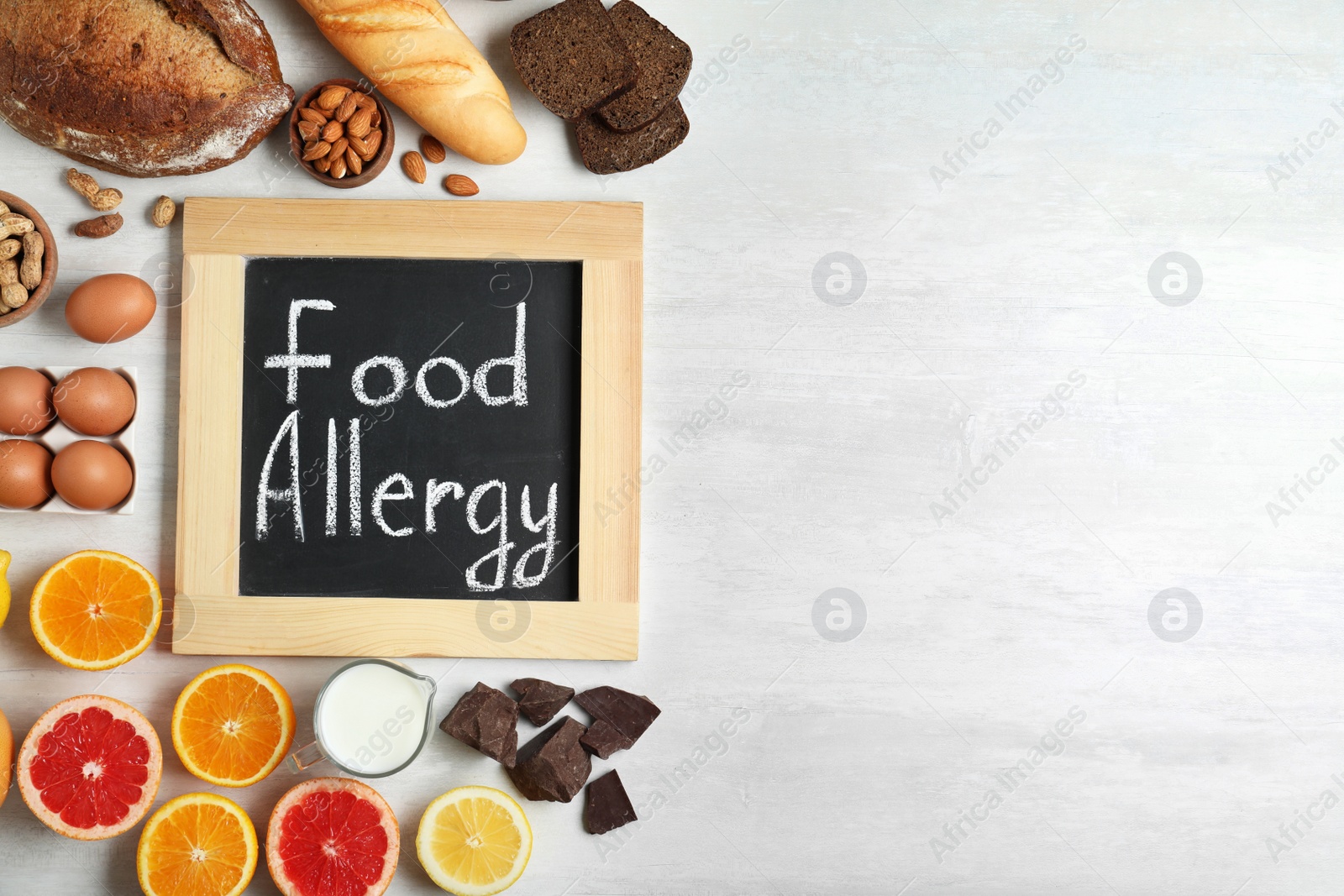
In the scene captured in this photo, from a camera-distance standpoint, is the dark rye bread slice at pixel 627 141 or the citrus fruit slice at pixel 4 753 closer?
the citrus fruit slice at pixel 4 753

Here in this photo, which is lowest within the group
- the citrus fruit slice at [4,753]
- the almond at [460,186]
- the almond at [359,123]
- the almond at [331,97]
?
the citrus fruit slice at [4,753]

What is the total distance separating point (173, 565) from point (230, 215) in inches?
23.4

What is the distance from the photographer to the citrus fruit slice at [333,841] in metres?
1.23

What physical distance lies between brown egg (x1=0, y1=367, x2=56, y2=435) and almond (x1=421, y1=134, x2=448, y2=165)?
713 millimetres

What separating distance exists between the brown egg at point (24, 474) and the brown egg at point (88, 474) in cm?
2

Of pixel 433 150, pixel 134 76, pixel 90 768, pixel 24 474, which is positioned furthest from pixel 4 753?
pixel 433 150

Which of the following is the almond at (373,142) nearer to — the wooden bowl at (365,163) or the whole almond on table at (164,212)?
the wooden bowl at (365,163)

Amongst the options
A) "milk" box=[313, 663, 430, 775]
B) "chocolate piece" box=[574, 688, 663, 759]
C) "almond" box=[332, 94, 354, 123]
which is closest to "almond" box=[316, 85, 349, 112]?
"almond" box=[332, 94, 354, 123]

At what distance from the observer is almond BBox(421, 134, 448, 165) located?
1.34 m

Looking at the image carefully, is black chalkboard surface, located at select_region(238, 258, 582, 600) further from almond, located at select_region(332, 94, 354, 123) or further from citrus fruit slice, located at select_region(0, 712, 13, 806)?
citrus fruit slice, located at select_region(0, 712, 13, 806)

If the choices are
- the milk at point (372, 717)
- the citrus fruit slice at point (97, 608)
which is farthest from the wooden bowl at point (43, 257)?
the milk at point (372, 717)

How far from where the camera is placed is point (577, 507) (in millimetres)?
1339

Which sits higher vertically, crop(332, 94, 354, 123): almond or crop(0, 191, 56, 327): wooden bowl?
crop(332, 94, 354, 123): almond

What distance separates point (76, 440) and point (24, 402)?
9cm
